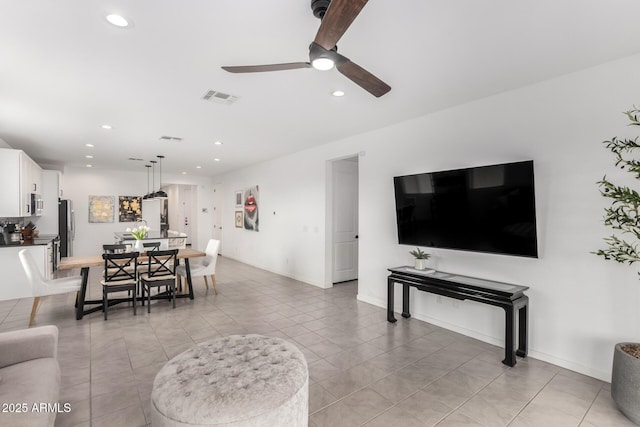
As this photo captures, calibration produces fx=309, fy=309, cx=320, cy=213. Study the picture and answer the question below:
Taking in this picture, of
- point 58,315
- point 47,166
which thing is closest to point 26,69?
point 58,315

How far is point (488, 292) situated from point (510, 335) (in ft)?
1.37

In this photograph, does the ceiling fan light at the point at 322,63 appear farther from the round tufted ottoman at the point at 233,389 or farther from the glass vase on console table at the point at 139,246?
the glass vase on console table at the point at 139,246

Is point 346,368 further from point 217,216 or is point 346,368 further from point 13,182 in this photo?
point 217,216

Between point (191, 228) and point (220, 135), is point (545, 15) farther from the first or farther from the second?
point (191, 228)

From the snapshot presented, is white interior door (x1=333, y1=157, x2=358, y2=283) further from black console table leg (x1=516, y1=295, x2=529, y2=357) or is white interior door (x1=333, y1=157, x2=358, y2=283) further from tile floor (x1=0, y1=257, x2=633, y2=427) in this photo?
black console table leg (x1=516, y1=295, x2=529, y2=357)

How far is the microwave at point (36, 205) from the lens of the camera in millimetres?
6089

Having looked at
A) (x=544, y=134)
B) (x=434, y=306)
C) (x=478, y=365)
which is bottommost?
(x=478, y=365)

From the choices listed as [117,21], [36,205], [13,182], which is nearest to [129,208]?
[36,205]

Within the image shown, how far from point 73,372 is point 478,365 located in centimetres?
375

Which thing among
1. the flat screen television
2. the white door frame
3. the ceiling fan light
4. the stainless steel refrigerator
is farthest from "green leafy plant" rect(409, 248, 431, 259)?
the stainless steel refrigerator

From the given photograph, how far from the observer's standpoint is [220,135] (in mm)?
5074

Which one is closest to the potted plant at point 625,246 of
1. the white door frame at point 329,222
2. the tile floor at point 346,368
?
the tile floor at point 346,368

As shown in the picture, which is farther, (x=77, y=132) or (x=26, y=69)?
(x=77, y=132)

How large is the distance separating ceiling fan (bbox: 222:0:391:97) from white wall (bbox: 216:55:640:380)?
1.82m
